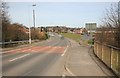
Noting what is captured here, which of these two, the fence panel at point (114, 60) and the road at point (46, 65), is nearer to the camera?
the fence panel at point (114, 60)

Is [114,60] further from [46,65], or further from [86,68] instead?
[46,65]

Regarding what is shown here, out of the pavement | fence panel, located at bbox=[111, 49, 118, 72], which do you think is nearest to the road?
the pavement

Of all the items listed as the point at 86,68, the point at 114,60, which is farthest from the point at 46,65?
the point at 114,60

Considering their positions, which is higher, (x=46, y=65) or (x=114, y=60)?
(x=114, y=60)

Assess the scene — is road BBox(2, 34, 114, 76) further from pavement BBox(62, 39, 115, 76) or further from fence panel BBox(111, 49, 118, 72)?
fence panel BBox(111, 49, 118, 72)

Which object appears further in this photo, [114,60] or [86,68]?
[86,68]

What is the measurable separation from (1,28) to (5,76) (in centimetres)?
3299

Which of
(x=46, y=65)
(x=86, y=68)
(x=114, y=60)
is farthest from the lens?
(x=46, y=65)

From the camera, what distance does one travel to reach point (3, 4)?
48.2 meters

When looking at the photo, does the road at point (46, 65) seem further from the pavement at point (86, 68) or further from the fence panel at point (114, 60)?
the fence panel at point (114, 60)

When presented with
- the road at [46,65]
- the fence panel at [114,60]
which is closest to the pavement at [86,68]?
the road at [46,65]

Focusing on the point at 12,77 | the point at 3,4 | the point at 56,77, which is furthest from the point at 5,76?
the point at 3,4

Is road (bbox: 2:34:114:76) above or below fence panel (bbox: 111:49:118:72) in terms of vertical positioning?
below

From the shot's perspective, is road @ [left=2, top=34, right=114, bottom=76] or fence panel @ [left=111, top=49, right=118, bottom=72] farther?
road @ [left=2, top=34, right=114, bottom=76]
